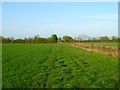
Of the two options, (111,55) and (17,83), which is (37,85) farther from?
(111,55)

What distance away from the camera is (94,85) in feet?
39.3

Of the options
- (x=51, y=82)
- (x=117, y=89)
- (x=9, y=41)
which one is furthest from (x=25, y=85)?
(x=9, y=41)

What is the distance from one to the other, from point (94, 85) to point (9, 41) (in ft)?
467

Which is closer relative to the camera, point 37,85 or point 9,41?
point 37,85

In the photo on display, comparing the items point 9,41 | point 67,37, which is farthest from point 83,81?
point 67,37

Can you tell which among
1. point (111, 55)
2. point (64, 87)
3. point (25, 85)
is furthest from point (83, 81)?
point (111, 55)

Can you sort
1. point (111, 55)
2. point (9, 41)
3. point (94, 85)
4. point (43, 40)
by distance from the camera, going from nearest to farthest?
point (94, 85) → point (111, 55) → point (9, 41) → point (43, 40)

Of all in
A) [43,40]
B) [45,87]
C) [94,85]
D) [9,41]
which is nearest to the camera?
[45,87]

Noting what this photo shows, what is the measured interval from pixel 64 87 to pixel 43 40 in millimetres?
149560

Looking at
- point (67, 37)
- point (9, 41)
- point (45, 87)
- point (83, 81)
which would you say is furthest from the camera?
point (67, 37)

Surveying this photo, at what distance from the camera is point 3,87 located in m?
11.5

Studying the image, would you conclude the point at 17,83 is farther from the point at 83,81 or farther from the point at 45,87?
the point at 83,81

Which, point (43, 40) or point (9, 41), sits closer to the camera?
point (9, 41)

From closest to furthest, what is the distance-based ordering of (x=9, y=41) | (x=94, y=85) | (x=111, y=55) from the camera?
(x=94, y=85) < (x=111, y=55) < (x=9, y=41)
